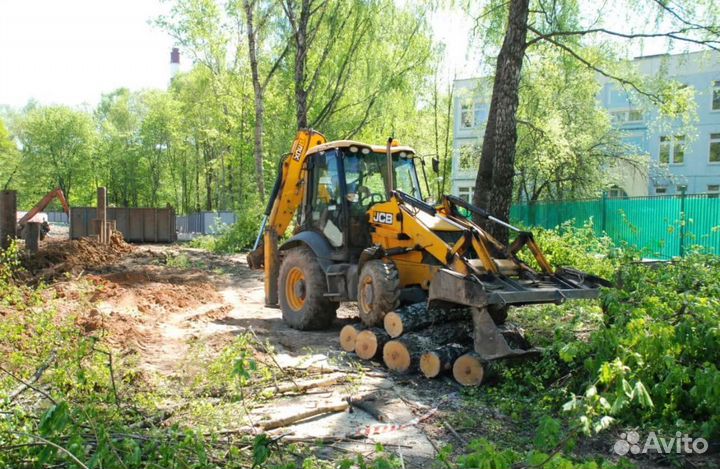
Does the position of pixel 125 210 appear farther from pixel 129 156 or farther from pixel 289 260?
pixel 129 156

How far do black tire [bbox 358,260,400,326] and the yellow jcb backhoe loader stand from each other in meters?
0.01

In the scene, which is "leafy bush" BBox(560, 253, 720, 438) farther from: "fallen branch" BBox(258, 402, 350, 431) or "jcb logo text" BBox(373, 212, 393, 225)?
"jcb logo text" BBox(373, 212, 393, 225)

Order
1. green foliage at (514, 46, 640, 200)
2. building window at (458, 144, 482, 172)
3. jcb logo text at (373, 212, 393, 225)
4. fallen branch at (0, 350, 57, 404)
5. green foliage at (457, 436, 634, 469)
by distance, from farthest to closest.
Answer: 1. building window at (458, 144, 482, 172)
2. green foliage at (514, 46, 640, 200)
3. jcb logo text at (373, 212, 393, 225)
4. fallen branch at (0, 350, 57, 404)
5. green foliage at (457, 436, 634, 469)

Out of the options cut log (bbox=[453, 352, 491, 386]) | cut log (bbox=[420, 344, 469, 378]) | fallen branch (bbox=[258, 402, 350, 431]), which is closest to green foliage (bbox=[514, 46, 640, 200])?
cut log (bbox=[420, 344, 469, 378])

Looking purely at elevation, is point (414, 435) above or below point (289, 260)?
below

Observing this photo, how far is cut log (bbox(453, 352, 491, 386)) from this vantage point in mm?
6148

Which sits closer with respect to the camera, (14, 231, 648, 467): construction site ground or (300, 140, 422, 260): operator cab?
(14, 231, 648, 467): construction site ground

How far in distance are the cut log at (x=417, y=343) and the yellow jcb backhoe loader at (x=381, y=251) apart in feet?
1.16

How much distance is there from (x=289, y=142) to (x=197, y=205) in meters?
35.5

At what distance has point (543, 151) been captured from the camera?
2441cm

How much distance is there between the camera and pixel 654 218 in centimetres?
1603

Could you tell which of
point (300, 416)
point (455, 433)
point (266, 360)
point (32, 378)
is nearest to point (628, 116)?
point (266, 360)

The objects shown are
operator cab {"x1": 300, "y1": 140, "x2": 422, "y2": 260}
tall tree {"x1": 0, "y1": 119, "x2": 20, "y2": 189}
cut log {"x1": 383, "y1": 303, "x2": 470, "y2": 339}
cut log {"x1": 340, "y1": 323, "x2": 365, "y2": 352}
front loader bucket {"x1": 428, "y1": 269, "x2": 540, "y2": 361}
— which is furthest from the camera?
Answer: tall tree {"x1": 0, "y1": 119, "x2": 20, "y2": 189}

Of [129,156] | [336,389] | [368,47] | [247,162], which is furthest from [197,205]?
[336,389]
